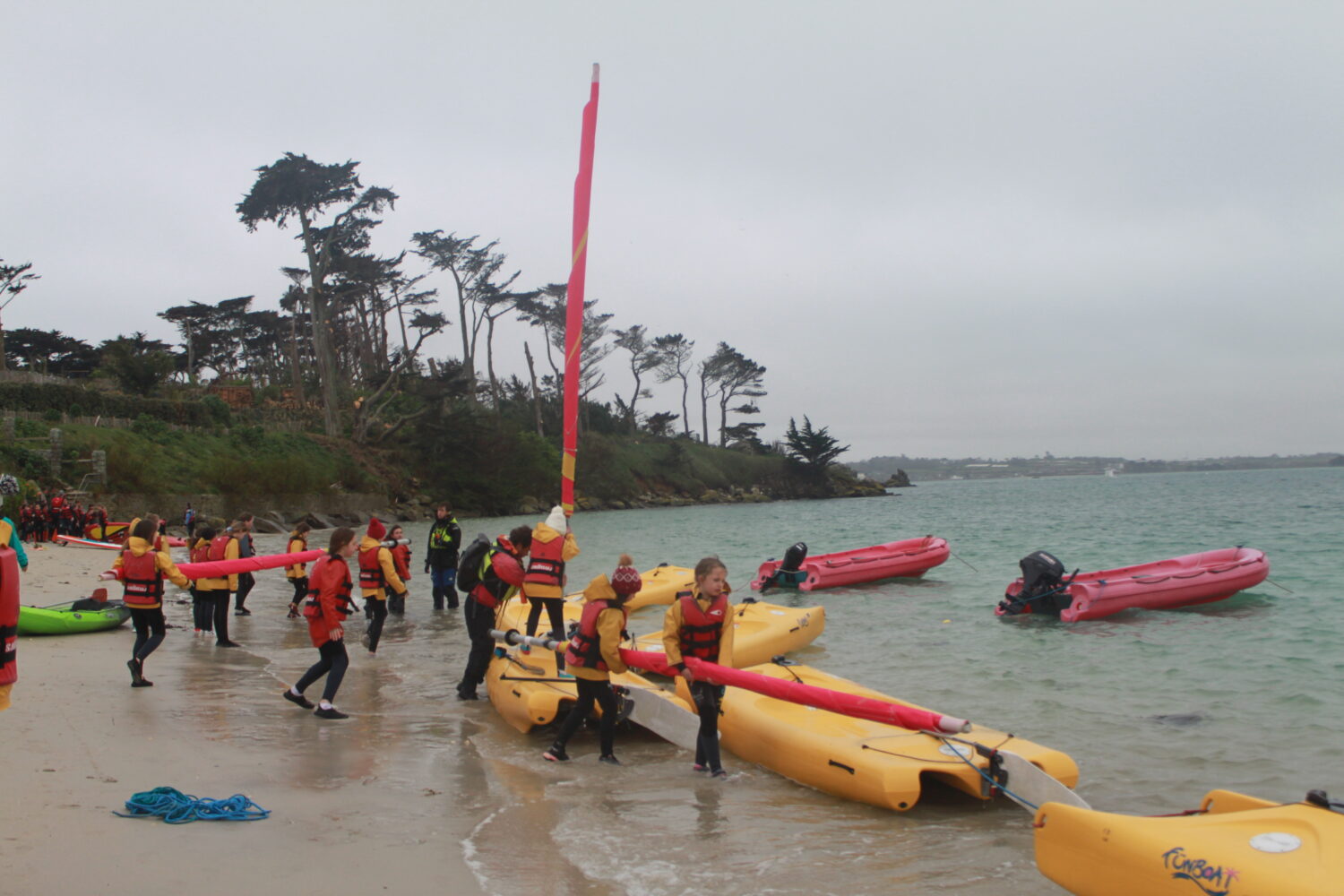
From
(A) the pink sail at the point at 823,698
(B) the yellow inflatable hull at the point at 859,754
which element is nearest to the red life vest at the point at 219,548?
(A) the pink sail at the point at 823,698

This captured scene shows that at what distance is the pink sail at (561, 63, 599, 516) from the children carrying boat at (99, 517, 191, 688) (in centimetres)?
392

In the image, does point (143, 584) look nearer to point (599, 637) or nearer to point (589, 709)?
point (589, 709)

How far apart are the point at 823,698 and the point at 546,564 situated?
3.66 metres

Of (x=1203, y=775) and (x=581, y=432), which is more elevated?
(x=581, y=432)

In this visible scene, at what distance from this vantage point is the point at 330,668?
24.1 ft

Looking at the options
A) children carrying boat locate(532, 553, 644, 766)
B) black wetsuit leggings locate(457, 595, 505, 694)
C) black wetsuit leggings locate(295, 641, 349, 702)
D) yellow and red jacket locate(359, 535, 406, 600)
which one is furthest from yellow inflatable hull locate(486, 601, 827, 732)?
yellow and red jacket locate(359, 535, 406, 600)

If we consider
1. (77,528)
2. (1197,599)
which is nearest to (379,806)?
(1197,599)

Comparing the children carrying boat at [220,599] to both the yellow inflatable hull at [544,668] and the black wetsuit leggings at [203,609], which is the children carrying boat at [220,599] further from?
the yellow inflatable hull at [544,668]

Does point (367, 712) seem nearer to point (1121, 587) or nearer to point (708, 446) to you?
point (1121, 587)

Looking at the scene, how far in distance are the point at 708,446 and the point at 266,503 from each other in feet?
140

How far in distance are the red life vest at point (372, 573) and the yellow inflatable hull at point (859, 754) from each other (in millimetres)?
4375

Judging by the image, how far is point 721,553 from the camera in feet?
96.3

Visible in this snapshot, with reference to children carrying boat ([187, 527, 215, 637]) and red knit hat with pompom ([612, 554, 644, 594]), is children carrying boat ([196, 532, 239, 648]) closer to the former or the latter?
children carrying boat ([187, 527, 215, 637])

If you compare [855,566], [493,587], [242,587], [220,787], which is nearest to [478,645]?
[493,587]
